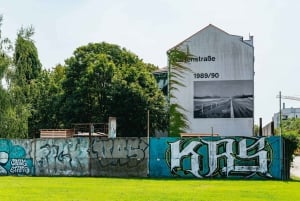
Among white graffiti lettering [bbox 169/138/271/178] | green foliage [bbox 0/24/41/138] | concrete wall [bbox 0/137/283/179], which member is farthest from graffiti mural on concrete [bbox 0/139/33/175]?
green foliage [bbox 0/24/41/138]

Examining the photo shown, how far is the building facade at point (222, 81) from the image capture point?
52344mm

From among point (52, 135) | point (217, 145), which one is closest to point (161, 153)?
point (217, 145)

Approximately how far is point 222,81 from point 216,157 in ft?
64.3

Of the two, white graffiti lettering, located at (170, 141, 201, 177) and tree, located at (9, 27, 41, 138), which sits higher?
tree, located at (9, 27, 41, 138)

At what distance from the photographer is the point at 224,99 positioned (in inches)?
2057

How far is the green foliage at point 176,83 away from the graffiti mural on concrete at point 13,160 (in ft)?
68.9

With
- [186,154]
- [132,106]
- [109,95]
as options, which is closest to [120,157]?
[186,154]

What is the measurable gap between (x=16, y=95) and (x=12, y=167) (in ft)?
44.1

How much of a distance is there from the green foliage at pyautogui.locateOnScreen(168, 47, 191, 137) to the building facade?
114 cm

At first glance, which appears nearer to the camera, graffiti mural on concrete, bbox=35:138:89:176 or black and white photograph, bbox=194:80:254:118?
graffiti mural on concrete, bbox=35:138:89:176

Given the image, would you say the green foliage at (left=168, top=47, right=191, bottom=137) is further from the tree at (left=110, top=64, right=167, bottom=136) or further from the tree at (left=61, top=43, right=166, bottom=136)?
the tree at (left=61, top=43, right=166, bottom=136)

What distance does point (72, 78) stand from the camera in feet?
194

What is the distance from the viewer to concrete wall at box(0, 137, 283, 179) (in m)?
33.6

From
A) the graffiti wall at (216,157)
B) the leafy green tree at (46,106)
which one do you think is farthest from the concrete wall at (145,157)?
the leafy green tree at (46,106)
